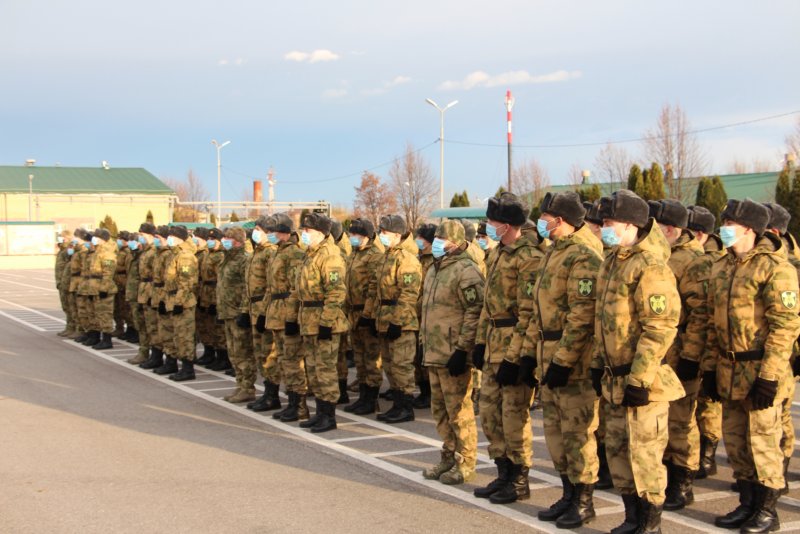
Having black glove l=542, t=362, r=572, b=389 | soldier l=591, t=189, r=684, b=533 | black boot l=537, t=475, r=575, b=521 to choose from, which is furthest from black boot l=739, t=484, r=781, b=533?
black glove l=542, t=362, r=572, b=389

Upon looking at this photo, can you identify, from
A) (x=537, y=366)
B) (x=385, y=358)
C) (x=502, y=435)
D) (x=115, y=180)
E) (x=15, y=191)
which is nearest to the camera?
(x=537, y=366)

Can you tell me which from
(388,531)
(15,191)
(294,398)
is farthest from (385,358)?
(15,191)

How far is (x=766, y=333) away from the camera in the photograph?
5438 millimetres

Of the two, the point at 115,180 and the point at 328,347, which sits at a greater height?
the point at 115,180

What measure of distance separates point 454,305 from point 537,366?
3.83ft

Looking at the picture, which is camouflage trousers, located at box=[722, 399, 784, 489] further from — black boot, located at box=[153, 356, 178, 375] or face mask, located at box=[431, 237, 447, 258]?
black boot, located at box=[153, 356, 178, 375]

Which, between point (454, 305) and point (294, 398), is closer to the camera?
point (454, 305)

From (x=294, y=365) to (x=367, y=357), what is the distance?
112cm

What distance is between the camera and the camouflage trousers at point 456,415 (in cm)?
653

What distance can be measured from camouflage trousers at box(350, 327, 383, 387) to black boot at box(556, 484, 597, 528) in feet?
14.2

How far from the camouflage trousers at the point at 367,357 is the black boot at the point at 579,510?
14.2 feet

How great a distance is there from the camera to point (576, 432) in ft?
18.0

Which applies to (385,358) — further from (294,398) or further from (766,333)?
(766,333)

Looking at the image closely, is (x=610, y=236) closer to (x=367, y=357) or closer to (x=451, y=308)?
(x=451, y=308)
